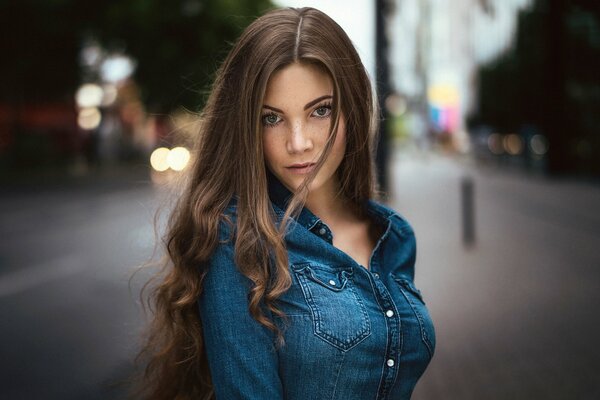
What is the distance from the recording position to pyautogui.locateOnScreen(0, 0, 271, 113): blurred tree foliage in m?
26.8

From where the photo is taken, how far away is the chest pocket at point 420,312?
→ 1842mm

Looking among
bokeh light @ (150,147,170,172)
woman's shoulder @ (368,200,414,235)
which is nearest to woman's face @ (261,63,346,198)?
woman's shoulder @ (368,200,414,235)

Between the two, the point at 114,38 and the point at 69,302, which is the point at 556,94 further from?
the point at 69,302

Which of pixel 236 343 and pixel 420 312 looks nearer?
pixel 236 343

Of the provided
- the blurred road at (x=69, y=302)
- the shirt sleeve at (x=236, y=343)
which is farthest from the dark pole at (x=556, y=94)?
the shirt sleeve at (x=236, y=343)

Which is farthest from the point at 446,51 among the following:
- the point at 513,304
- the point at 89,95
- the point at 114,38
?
the point at 513,304

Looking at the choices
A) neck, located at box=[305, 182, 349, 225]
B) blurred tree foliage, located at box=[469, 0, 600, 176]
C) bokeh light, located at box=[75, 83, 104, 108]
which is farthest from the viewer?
bokeh light, located at box=[75, 83, 104, 108]

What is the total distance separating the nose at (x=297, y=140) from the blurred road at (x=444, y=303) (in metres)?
0.69

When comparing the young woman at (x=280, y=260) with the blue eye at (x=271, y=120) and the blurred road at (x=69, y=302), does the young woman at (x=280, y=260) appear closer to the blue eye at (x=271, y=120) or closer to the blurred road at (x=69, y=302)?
the blue eye at (x=271, y=120)

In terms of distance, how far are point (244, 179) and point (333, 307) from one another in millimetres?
391

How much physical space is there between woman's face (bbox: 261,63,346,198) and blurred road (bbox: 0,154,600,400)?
65 centimetres

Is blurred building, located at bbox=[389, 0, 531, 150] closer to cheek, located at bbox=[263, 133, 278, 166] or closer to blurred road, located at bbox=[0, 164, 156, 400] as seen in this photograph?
blurred road, located at bbox=[0, 164, 156, 400]

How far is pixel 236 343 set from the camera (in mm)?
1509

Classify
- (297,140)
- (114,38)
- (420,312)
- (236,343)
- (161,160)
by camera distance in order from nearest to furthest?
(236,343) < (297,140) < (420,312) < (161,160) < (114,38)
